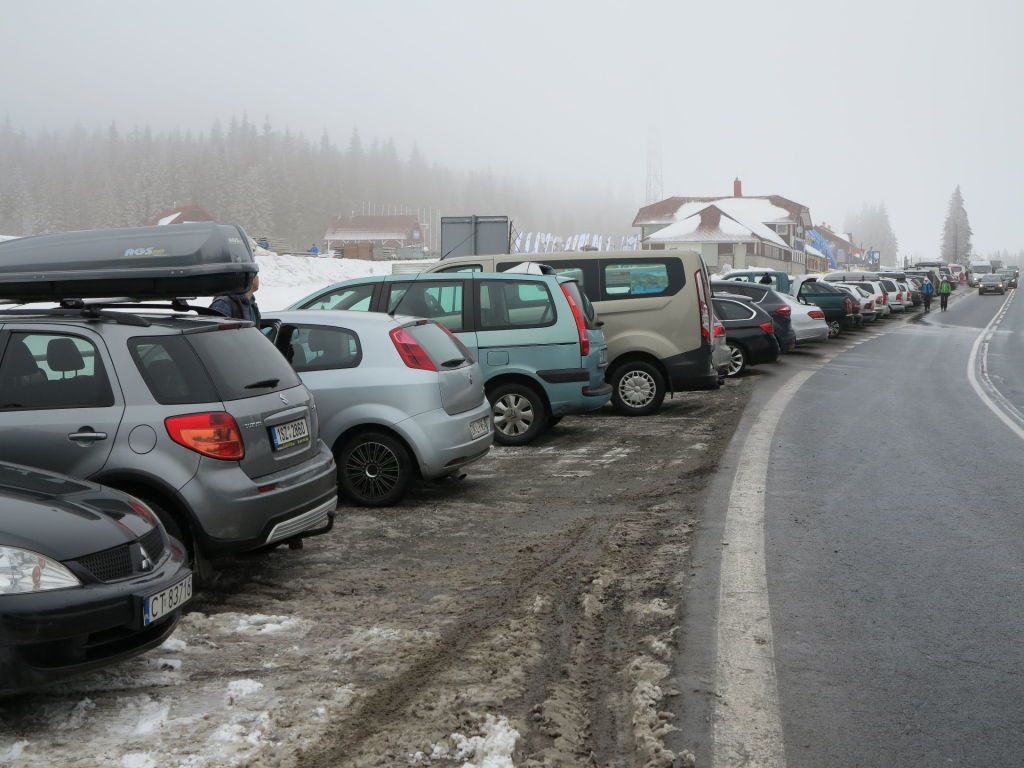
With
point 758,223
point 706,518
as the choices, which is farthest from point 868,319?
point 758,223

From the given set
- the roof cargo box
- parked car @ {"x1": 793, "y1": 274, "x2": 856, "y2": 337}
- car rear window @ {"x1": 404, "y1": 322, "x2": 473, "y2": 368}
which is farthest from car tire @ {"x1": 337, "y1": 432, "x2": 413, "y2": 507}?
parked car @ {"x1": 793, "y1": 274, "x2": 856, "y2": 337}

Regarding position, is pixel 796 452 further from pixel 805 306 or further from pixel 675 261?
pixel 805 306

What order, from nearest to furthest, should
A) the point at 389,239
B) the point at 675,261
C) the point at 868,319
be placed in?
the point at 675,261 < the point at 868,319 < the point at 389,239

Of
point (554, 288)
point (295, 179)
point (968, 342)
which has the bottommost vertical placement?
point (968, 342)

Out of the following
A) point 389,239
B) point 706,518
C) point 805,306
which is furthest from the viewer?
point 389,239

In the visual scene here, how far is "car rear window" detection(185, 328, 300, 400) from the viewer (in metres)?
5.71

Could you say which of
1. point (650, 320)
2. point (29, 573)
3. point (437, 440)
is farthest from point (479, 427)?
point (650, 320)

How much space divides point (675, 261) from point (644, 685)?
1023 cm

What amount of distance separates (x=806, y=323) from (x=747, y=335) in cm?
551

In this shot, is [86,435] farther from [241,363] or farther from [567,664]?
[567,664]

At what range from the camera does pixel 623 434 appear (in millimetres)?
12188

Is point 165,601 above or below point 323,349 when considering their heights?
below

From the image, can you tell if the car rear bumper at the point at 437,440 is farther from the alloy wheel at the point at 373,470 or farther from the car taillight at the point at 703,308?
the car taillight at the point at 703,308

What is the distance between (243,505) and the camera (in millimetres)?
5590
